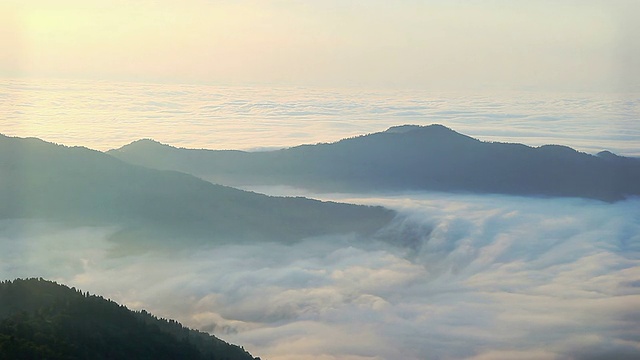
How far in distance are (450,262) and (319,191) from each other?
169ft

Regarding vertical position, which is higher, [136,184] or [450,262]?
[136,184]

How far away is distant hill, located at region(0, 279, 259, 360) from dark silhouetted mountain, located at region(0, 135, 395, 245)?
73931mm

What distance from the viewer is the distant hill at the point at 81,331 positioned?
5372cm

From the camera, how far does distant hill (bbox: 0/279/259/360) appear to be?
53719 mm

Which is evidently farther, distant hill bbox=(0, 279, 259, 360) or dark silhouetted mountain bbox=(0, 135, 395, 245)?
dark silhouetted mountain bbox=(0, 135, 395, 245)

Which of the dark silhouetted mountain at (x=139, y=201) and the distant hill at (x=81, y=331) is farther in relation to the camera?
the dark silhouetted mountain at (x=139, y=201)

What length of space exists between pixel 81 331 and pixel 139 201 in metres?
92.1

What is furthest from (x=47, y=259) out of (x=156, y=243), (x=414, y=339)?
(x=414, y=339)

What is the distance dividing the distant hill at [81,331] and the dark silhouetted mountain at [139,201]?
2911 inches

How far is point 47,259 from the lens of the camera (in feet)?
389

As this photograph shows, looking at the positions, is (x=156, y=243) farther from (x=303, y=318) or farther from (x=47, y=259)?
(x=303, y=318)

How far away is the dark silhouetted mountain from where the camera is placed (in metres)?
142

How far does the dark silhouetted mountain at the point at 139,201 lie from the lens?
→ 466 feet

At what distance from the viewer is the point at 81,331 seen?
2291 inches
